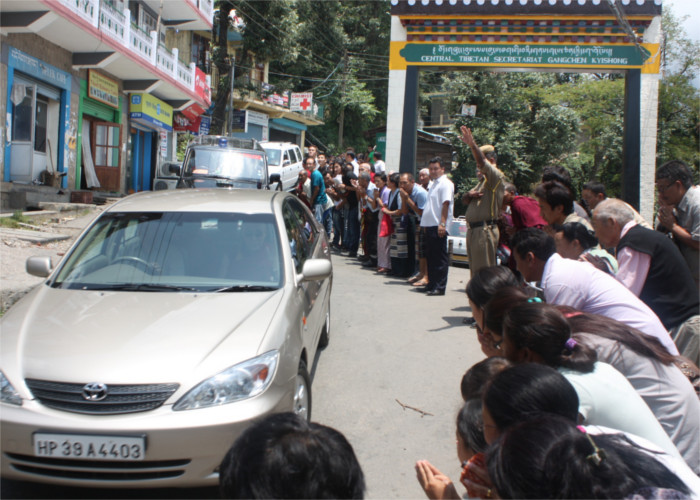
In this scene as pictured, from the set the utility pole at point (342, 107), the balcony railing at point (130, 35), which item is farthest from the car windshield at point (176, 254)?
the utility pole at point (342, 107)

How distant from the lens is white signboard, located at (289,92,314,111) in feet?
119

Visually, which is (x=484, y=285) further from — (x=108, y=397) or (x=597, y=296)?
(x=108, y=397)

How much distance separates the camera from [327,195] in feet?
43.5

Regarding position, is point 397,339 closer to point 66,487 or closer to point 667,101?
point 66,487

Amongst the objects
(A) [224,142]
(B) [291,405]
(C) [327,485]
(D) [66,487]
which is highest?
(A) [224,142]

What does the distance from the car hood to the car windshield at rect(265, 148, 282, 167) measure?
64.6 ft

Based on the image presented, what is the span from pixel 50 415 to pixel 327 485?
2.02 metres

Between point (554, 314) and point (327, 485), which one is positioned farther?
point (554, 314)

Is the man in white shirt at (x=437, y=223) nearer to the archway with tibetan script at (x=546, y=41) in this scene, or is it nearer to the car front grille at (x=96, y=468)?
the archway with tibetan script at (x=546, y=41)

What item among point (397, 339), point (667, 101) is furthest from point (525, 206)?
point (667, 101)

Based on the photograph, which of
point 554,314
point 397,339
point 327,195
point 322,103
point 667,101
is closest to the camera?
point 554,314

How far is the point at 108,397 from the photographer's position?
9.59ft

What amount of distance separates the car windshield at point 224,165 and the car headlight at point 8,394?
386 inches

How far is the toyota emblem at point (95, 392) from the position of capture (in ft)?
9.53
